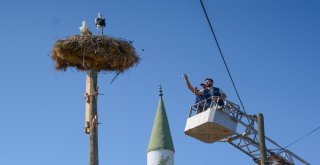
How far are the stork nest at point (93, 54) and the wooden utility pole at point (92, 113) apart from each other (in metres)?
0.33

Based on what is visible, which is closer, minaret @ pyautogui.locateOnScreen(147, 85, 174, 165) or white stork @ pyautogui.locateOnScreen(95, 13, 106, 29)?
white stork @ pyautogui.locateOnScreen(95, 13, 106, 29)

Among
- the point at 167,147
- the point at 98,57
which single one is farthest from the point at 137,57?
the point at 167,147

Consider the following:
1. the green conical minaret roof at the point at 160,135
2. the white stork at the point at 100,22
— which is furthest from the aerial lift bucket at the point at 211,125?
the green conical minaret roof at the point at 160,135

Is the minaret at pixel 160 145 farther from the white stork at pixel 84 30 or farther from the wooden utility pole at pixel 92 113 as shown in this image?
the wooden utility pole at pixel 92 113

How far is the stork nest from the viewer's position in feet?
64.1

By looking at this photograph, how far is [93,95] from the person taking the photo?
62.3ft

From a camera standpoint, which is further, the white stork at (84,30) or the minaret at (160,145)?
the minaret at (160,145)

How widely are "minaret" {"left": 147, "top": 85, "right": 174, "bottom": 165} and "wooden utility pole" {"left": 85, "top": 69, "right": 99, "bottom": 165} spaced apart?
79.4ft

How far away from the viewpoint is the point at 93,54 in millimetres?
19391

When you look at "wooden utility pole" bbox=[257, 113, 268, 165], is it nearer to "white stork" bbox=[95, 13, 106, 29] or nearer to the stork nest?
the stork nest

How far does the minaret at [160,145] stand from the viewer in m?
43.5

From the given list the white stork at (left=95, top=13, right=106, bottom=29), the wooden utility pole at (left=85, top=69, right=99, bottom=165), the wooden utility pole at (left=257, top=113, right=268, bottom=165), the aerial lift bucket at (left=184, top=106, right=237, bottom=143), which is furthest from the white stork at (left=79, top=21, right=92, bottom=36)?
the wooden utility pole at (left=257, top=113, right=268, bottom=165)

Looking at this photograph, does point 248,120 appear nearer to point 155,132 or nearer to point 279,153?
point 279,153

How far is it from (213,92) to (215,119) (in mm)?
856
